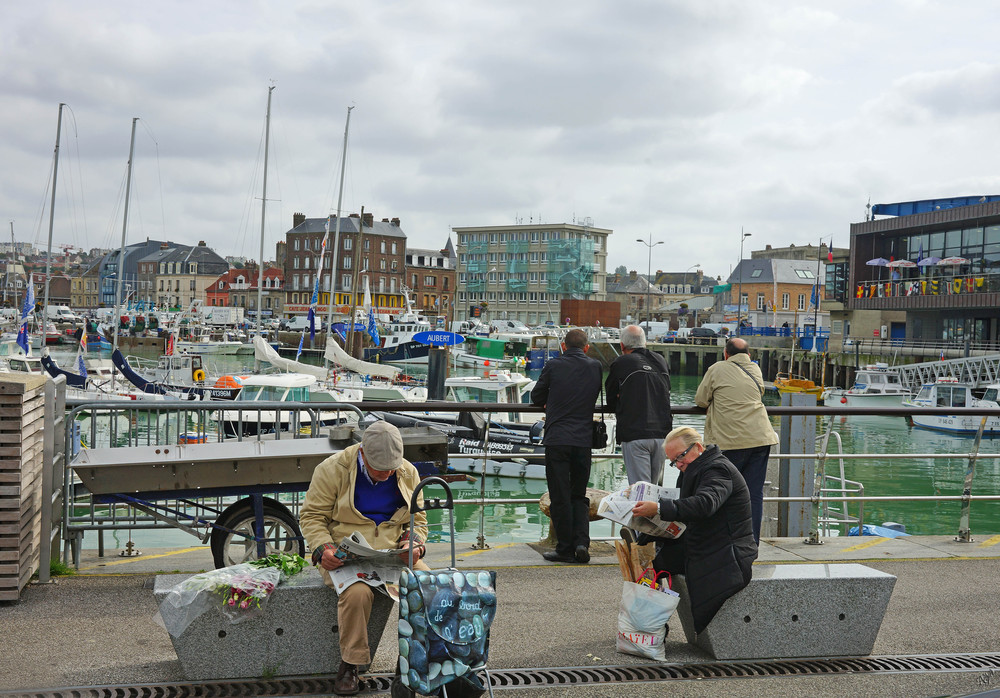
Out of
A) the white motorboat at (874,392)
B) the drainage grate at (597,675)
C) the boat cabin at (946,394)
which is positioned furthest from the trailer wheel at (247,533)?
the white motorboat at (874,392)

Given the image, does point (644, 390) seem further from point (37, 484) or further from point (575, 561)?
point (37, 484)

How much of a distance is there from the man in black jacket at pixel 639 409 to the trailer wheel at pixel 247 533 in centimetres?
284

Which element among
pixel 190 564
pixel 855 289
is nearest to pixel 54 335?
pixel 855 289

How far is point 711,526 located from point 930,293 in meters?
60.9

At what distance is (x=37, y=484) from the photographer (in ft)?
21.0

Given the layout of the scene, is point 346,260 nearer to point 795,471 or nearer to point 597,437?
point 795,471

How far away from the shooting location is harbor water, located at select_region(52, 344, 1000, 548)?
69.4 feet

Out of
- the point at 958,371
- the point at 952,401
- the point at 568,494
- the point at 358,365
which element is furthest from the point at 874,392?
the point at 568,494

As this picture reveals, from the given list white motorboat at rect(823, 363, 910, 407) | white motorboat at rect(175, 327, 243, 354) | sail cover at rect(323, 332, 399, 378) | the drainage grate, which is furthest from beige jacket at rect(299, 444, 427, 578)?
white motorboat at rect(175, 327, 243, 354)

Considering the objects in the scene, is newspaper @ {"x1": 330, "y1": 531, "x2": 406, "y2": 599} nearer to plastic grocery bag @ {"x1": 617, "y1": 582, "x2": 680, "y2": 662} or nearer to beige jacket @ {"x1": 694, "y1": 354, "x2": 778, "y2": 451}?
plastic grocery bag @ {"x1": 617, "y1": 582, "x2": 680, "y2": 662}

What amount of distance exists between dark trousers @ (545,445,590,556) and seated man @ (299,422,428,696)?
8.54 ft

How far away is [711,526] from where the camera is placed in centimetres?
524

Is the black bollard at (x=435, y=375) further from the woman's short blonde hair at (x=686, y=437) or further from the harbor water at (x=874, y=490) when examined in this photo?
the woman's short blonde hair at (x=686, y=437)

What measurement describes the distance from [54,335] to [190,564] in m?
88.6
